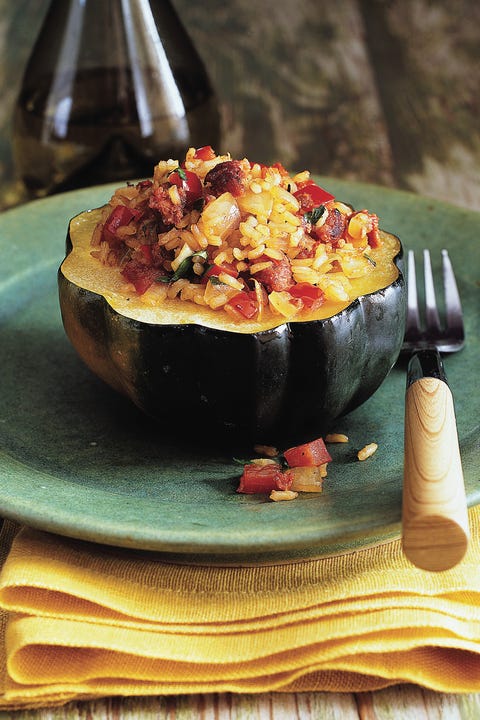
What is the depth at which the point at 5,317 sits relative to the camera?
12.7 feet

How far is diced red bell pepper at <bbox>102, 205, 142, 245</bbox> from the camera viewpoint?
3.21 meters

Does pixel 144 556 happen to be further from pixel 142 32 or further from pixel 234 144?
pixel 234 144

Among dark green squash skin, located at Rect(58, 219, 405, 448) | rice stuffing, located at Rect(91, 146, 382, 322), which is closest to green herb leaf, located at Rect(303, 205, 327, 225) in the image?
rice stuffing, located at Rect(91, 146, 382, 322)

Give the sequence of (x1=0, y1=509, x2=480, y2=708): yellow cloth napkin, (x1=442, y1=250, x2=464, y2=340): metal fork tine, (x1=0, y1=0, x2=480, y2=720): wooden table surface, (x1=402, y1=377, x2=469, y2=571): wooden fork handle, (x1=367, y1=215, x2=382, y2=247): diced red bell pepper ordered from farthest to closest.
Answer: (x1=0, y1=0, x2=480, y2=720): wooden table surface, (x1=442, y1=250, x2=464, y2=340): metal fork tine, (x1=367, y1=215, x2=382, y2=247): diced red bell pepper, (x1=0, y1=509, x2=480, y2=708): yellow cloth napkin, (x1=402, y1=377, x2=469, y2=571): wooden fork handle

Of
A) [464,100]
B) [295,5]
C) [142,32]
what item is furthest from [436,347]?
[295,5]

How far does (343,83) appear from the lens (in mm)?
6805

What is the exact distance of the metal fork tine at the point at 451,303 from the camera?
3.68 meters

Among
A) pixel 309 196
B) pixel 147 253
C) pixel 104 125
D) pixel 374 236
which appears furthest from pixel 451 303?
pixel 104 125

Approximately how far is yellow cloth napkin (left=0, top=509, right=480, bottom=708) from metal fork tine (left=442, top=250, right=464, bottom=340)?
4.08 feet

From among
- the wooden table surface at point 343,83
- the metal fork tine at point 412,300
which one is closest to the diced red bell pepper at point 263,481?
the metal fork tine at point 412,300

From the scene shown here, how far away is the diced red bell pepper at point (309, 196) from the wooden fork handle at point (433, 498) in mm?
892

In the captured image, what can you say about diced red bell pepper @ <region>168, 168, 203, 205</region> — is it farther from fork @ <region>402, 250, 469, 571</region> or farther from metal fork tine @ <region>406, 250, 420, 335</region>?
metal fork tine @ <region>406, 250, 420, 335</region>

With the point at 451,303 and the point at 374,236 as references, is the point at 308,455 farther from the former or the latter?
the point at 451,303

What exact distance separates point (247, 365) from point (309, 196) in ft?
Answer: 2.13
